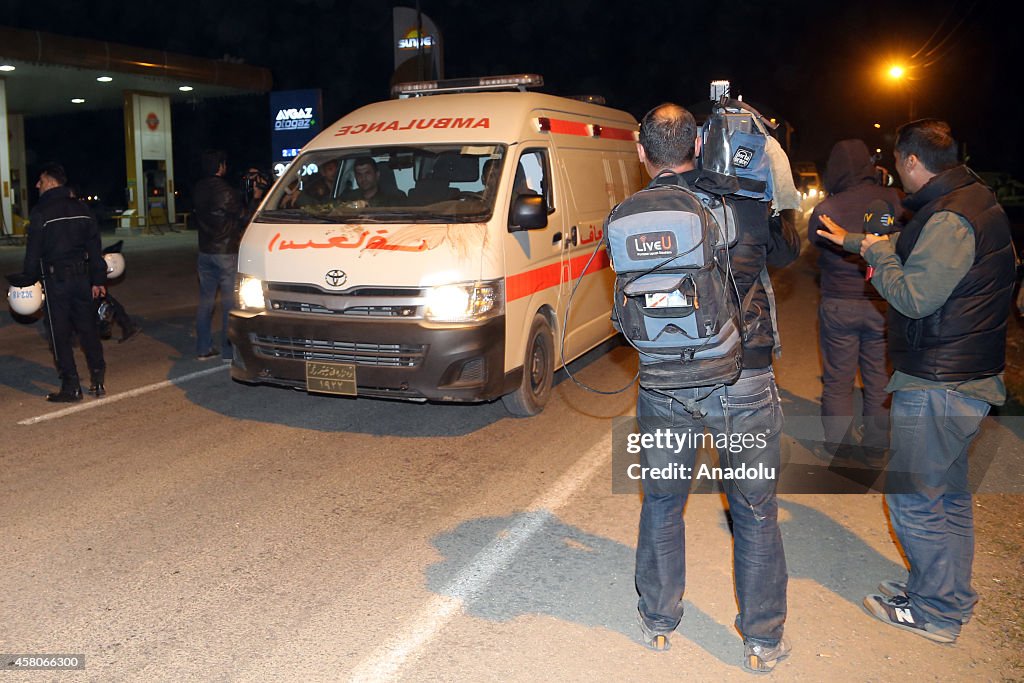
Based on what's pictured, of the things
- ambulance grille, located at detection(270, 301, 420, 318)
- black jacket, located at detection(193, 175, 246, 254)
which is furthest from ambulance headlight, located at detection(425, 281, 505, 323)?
black jacket, located at detection(193, 175, 246, 254)

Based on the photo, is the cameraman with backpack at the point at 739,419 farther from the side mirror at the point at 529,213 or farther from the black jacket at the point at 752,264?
the side mirror at the point at 529,213

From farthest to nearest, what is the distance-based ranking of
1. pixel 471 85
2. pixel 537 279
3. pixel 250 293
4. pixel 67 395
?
1. pixel 471 85
2. pixel 67 395
3. pixel 537 279
4. pixel 250 293

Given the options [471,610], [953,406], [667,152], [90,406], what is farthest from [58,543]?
[953,406]

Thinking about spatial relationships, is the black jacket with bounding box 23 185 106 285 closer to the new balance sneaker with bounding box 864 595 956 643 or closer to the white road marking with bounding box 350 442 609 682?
the white road marking with bounding box 350 442 609 682

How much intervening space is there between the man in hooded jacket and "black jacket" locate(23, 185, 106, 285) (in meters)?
5.48

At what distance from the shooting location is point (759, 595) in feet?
11.5

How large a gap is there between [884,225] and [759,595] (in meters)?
1.80

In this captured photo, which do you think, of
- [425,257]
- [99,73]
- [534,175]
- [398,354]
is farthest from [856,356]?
[99,73]

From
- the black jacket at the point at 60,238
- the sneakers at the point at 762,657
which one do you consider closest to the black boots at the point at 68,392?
the black jacket at the point at 60,238

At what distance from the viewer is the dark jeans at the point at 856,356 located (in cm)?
602

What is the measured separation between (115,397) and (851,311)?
5820 mm

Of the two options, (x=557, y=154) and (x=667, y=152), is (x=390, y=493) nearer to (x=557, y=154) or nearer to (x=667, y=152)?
(x=667, y=152)

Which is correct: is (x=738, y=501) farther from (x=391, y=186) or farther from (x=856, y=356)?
(x=391, y=186)

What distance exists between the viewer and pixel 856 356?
20.1 ft
